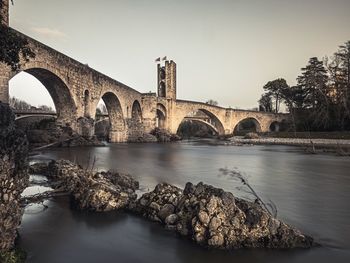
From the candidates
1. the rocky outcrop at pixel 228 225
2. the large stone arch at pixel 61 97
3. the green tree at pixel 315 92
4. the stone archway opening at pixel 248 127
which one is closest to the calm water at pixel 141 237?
the rocky outcrop at pixel 228 225

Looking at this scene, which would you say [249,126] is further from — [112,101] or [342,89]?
[112,101]

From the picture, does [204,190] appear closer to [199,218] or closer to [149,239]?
[199,218]

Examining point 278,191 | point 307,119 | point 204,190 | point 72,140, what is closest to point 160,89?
point 307,119

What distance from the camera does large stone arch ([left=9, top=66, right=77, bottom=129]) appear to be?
76.0 ft

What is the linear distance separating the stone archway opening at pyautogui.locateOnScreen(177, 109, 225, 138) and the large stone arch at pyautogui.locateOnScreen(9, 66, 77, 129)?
39.4 metres

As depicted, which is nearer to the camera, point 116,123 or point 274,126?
point 116,123

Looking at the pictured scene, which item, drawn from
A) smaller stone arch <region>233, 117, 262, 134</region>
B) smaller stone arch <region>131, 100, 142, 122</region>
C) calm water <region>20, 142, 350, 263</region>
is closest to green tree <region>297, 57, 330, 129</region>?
smaller stone arch <region>233, 117, 262, 134</region>

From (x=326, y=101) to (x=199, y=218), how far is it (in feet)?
141

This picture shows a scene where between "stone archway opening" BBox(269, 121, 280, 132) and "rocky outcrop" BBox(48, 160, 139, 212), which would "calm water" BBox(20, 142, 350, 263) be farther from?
"stone archway opening" BBox(269, 121, 280, 132)

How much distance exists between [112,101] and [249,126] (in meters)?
48.6

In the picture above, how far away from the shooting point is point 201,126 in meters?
90.6

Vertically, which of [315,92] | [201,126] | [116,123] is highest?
[315,92]

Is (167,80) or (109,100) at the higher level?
(167,80)

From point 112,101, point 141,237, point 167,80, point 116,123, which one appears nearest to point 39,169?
point 141,237
